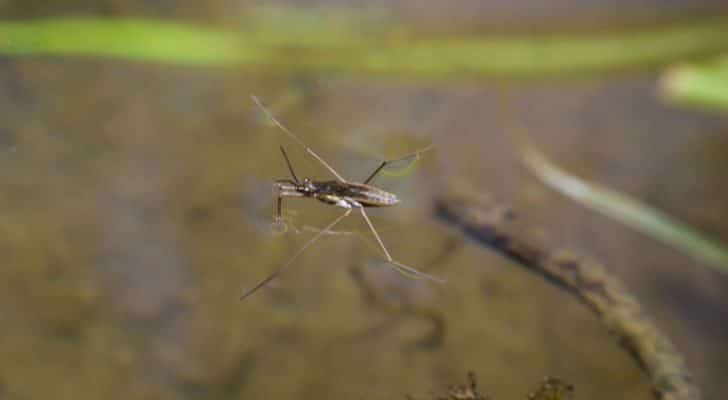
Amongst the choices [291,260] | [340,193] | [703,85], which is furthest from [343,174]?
[703,85]

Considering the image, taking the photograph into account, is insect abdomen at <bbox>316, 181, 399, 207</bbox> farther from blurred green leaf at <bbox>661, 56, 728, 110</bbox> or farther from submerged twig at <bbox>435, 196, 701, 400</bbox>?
blurred green leaf at <bbox>661, 56, 728, 110</bbox>

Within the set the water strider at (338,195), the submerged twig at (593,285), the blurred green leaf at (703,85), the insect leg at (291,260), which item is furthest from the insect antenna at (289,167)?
the blurred green leaf at (703,85)

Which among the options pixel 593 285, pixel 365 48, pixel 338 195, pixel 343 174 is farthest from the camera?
pixel 365 48

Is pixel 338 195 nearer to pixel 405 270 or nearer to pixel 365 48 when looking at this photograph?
pixel 405 270

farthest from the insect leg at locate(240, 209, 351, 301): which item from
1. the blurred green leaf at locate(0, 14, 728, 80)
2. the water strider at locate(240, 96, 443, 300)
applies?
the blurred green leaf at locate(0, 14, 728, 80)

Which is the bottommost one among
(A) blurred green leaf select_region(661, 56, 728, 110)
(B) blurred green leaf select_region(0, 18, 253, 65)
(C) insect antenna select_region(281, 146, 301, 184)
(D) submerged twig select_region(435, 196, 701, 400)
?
(D) submerged twig select_region(435, 196, 701, 400)

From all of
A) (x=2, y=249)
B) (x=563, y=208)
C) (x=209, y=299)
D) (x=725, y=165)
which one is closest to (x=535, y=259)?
(x=563, y=208)
